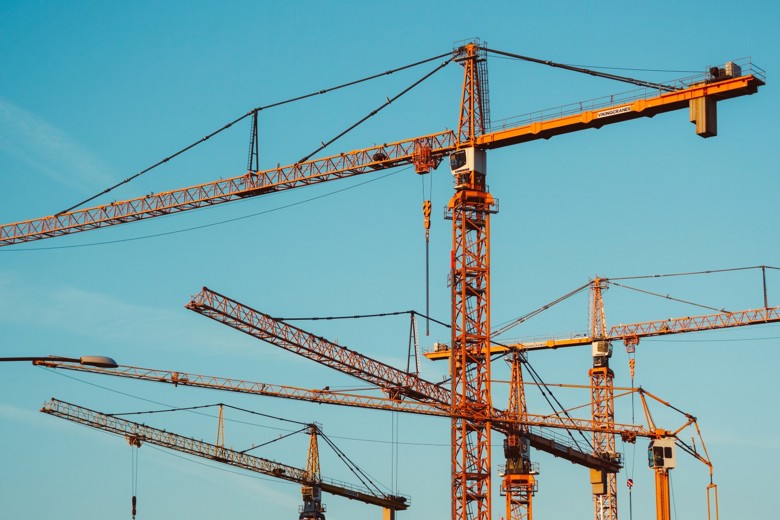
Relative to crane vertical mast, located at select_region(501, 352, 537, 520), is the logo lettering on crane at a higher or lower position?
higher

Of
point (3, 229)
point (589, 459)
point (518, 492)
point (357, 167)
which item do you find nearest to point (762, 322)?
point (589, 459)

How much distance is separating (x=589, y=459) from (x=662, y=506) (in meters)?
31.3

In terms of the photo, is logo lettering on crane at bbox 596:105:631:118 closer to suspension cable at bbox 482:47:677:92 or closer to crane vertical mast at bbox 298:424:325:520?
suspension cable at bbox 482:47:677:92

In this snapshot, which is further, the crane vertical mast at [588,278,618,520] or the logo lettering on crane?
the crane vertical mast at [588,278,618,520]

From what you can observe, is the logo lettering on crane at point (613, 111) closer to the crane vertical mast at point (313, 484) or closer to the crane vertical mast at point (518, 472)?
the crane vertical mast at point (518, 472)

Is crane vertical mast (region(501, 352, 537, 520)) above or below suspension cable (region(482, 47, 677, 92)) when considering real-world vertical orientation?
below

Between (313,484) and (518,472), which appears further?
(313,484)

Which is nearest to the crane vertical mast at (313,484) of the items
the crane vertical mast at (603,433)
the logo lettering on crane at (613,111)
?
the crane vertical mast at (603,433)

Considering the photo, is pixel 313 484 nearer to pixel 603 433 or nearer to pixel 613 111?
pixel 603 433

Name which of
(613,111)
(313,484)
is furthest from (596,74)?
(313,484)

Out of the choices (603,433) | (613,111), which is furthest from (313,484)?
(613,111)

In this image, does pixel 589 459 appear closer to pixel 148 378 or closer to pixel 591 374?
pixel 591 374

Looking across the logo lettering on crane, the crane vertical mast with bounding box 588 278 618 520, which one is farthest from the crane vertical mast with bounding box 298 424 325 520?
the logo lettering on crane

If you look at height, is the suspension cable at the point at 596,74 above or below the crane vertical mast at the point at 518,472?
above
